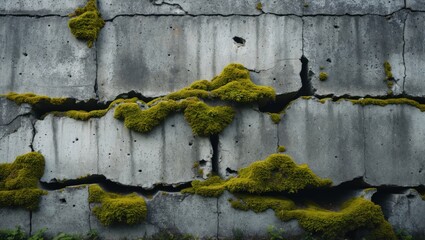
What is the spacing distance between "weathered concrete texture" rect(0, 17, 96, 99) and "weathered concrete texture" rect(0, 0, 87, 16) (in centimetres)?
9

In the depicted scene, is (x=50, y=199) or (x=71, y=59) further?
(x=71, y=59)

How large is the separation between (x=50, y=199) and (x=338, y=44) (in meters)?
4.21

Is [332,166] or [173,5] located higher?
[173,5]

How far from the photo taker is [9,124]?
5.45 meters

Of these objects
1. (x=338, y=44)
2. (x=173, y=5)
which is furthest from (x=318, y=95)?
(x=173, y=5)

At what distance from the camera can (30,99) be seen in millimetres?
5438

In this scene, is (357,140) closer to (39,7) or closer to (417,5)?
(417,5)

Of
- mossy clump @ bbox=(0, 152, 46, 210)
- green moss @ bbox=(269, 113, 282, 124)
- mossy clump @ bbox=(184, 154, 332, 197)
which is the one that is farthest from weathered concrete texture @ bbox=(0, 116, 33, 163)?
green moss @ bbox=(269, 113, 282, 124)

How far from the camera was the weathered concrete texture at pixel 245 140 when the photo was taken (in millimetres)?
5332

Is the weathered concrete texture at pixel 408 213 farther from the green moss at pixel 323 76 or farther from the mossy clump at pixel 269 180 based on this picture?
the green moss at pixel 323 76

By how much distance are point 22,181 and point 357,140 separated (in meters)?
4.24

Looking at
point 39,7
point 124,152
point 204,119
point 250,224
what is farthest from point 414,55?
point 39,7

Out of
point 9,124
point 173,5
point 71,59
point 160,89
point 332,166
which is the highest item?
point 173,5

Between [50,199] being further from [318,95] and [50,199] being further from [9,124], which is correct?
[318,95]
